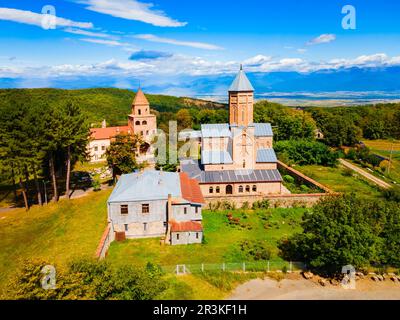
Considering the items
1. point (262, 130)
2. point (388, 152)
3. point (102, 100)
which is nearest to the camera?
point (262, 130)

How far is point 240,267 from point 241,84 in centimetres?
2430

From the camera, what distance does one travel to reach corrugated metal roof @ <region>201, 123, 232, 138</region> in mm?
40250

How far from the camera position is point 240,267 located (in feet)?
74.9

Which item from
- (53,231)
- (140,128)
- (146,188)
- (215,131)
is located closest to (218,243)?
(146,188)

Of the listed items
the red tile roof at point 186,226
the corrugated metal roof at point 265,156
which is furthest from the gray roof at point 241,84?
the red tile roof at point 186,226

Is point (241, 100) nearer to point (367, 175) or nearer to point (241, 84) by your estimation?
point (241, 84)

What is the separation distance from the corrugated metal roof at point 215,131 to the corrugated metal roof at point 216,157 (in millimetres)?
2193

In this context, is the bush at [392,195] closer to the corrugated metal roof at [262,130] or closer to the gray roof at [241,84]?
the corrugated metal roof at [262,130]

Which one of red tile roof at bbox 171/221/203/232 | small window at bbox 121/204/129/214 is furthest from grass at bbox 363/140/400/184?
small window at bbox 121/204/129/214

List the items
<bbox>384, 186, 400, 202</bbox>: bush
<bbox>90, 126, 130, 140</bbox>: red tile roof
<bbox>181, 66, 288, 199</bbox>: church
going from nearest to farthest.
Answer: <bbox>384, 186, 400, 202</bbox>: bush < <bbox>181, 66, 288, 199</bbox>: church < <bbox>90, 126, 130, 140</bbox>: red tile roof

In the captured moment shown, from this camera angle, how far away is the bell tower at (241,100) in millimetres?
39594

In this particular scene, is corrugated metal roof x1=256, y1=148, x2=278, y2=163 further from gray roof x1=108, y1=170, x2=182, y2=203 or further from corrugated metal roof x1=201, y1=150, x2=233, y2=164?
gray roof x1=108, y1=170, x2=182, y2=203
